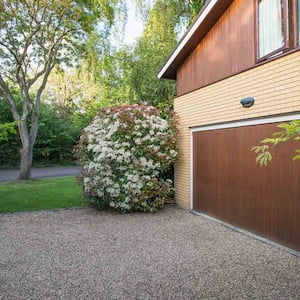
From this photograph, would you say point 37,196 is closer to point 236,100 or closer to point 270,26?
point 236,100

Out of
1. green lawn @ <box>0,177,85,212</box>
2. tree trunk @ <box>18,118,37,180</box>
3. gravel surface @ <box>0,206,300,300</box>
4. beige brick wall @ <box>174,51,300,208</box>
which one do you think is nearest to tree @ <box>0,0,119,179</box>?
tree trunk @ <box>18,118,37,180</box>

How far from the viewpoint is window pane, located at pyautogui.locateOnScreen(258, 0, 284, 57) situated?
5.42 metres

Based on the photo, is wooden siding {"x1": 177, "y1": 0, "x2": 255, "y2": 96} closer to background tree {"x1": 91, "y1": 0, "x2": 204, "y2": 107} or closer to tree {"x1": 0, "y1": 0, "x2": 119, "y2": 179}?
background tree {"x1": 91, "y1": 0, "x2": 204, "y2": 107}

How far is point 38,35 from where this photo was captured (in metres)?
14.2

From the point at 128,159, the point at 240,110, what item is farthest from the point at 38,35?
the point at 240,110

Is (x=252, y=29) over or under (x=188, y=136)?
over

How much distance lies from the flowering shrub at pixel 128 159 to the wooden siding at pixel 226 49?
161 centimetres

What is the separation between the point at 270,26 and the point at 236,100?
152 centimetres

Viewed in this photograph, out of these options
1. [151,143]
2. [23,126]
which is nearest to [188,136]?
[151,143]

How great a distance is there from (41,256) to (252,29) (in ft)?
18.4

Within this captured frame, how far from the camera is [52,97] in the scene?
3005cm

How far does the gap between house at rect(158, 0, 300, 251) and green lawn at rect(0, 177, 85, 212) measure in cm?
367

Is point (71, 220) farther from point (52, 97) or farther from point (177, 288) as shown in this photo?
point (52, 97)

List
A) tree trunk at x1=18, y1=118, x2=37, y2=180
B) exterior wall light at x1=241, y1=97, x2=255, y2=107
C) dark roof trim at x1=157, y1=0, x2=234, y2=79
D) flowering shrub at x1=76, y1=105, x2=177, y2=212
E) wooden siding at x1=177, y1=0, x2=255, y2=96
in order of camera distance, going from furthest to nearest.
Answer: tree trunk at x1=18, y1=118, x2=37, y2=180
flowering shrub at x1=76, y1=105, x2=177, y2=212
dark roof trim at x1=157, y1=0, x2=234, y2=79
wooden siding at x1=177, y1=0, x2=255, y2=96
exterior wall light at x1=241, y1=97, x2=255, y2=107
